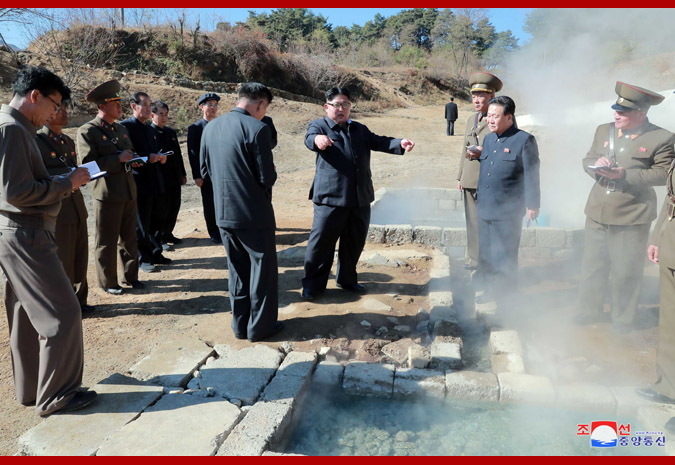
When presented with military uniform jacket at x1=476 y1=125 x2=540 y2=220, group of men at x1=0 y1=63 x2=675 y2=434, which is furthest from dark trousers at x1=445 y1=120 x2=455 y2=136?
military uniform jacket at x1=476 y1=125 x2=540 y2=220

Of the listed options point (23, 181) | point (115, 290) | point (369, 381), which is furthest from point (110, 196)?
point (369, 381)

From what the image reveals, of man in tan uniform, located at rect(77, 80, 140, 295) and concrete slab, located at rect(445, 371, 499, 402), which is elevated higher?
man in tan uniform, located at rect(77, 80, 140, 295)

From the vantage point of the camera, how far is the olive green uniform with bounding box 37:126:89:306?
3.88 metres

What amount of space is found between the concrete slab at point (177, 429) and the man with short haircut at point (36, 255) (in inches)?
16.8

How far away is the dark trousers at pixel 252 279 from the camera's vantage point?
3625 millimetres

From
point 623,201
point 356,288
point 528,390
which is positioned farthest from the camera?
point 356,288

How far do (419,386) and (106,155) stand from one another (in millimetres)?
3674

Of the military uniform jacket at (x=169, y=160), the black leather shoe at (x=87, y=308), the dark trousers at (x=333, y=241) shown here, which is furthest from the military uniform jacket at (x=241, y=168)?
the military uniform jacket at (x=169, y=160)

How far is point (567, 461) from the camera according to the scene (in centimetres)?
252

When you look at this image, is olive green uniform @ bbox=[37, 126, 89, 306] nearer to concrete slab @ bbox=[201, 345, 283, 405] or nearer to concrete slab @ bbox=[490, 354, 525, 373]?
concrete slab @ bbox=[201, 345, 283, 405]

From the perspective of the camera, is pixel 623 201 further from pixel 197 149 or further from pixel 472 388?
pixel 197 149

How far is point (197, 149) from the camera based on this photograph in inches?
255

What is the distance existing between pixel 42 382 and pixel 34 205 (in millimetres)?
1041

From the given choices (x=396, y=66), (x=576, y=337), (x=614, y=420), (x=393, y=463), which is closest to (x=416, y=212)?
(x=576, y=337)
